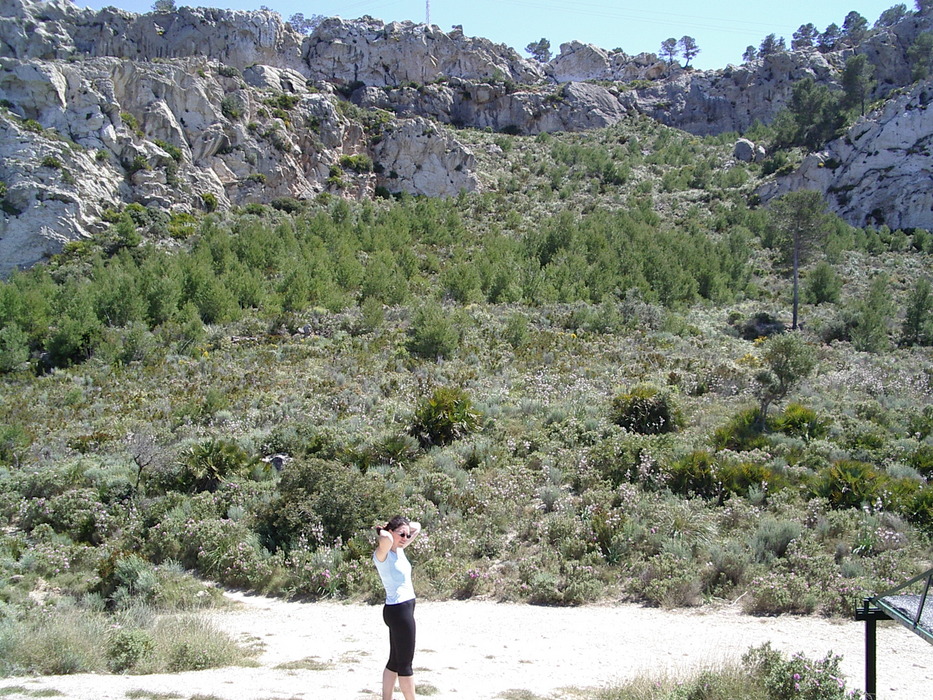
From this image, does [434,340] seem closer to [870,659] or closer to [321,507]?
[321,507]

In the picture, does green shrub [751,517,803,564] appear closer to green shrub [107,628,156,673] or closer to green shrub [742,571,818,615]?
green shrub [742,571,818,615]

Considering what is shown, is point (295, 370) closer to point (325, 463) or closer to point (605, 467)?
point (325, 463)

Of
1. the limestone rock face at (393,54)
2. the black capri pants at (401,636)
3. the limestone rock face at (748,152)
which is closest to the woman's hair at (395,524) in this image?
the black capri pants at (401,636)

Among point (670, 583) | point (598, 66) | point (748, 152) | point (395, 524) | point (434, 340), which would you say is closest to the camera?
point (395, 524)

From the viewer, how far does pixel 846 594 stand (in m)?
6.94

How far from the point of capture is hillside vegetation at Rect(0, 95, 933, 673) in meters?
8.09

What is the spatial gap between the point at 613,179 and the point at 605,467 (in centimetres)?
4298

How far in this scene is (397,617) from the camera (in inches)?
168

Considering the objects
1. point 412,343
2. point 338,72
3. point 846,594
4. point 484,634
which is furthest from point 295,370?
point 338,72

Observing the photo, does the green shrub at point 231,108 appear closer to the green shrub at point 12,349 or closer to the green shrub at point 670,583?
the green shrub at point 12,349

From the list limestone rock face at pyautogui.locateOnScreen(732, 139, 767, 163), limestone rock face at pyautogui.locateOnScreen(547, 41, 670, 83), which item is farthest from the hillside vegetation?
limestone rock face at pyautogui.locateOnScreen(547, 41, 670, 83)

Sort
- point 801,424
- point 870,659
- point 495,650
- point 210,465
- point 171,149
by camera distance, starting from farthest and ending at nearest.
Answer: point 171,149 → point 801,424 → point 210,465 → point 495,650 → point 870,659

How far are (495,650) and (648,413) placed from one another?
27.3ft

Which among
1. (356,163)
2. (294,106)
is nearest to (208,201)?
(356,163)
